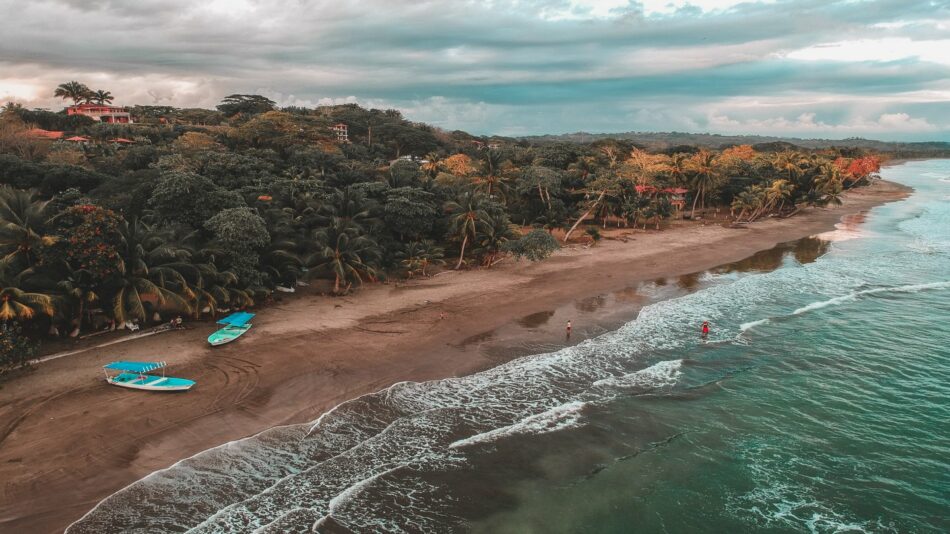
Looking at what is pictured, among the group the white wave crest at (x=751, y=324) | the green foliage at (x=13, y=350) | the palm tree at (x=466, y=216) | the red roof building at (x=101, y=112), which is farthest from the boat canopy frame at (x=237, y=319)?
the red roof building at (x=101, y=112)

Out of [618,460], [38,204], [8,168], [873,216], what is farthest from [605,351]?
[873,216]

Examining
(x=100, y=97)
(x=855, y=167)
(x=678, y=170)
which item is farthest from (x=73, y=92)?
(x=855, y=167)

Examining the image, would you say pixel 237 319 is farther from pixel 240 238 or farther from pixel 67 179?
pixel 67 179

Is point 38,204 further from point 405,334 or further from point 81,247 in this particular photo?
point 405,334

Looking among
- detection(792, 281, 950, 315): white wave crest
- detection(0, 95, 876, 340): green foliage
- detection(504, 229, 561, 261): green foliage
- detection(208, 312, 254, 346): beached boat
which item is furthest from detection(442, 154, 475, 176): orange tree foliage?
detection(208, 312, 254, 346): beached boat

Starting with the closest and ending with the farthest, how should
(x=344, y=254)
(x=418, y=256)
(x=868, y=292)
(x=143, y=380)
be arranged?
(x=143, y=380) → (x=344, y=254) → (x=868, y=292) → (x=418, y=256)

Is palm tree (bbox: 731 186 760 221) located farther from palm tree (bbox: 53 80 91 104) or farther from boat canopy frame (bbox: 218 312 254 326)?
palm tree (bbox: 53 80 91 104)

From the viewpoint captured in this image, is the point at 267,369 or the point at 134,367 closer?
the point at 134,367
